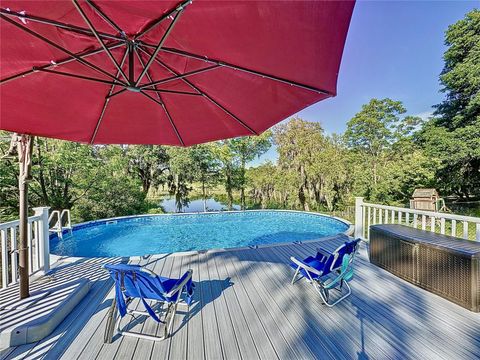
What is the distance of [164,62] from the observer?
2088mm

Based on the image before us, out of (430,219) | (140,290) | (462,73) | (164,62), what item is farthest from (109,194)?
(462,73)

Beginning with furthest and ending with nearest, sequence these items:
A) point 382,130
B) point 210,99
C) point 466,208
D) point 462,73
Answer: point 382,130 → point 466,208 → point 462,73 → point 210,99

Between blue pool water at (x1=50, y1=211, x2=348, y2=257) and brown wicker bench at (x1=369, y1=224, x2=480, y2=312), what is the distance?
4.92 meters

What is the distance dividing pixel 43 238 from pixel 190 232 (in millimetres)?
6076

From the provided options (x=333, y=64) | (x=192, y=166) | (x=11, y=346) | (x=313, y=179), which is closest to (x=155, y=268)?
(x=11, y=346)

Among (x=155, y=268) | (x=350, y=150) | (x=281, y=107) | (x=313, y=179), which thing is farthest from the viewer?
(x=350, y=150)

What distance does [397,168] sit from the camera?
1425cm

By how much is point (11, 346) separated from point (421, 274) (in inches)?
174

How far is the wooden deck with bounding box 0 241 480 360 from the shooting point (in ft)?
6.22

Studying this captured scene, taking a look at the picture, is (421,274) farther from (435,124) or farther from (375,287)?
(435,124)

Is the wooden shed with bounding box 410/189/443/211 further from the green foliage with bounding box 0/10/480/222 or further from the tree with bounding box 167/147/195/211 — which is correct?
the tree with bounding box 167/147/195/211

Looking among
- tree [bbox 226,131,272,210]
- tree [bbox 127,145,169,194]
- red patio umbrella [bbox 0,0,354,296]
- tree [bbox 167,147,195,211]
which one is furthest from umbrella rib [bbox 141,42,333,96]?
tree [bbox 127,145,169,194]

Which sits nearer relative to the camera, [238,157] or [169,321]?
[169,321]

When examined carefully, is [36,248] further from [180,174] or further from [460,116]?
[460,116]
